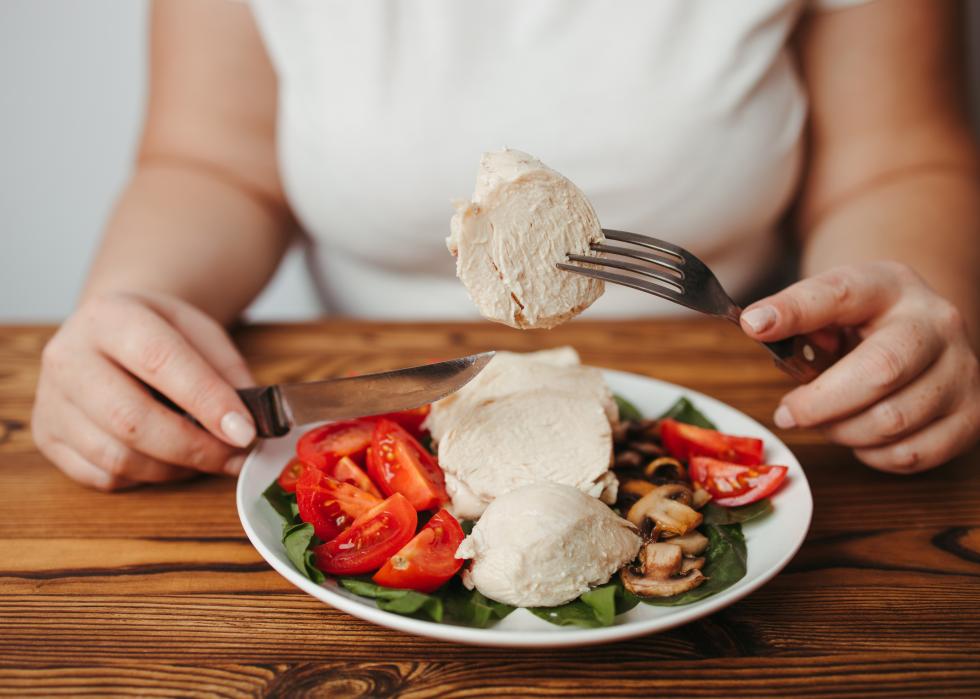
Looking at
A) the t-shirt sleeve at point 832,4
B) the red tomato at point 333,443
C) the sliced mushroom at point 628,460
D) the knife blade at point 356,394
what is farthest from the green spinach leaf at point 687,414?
the t-shirt sleeve at point 832,4

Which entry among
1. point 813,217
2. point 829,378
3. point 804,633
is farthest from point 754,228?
point 804,633

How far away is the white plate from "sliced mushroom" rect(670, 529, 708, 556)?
3.1 inches

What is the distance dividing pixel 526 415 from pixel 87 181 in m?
3.61

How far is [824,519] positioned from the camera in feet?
5.27

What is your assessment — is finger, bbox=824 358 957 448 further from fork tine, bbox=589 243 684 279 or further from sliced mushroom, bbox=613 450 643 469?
fork tine, bbox=589 243 684 279

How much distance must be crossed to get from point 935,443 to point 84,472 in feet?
5.84

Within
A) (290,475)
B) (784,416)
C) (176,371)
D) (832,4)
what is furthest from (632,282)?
(832,4)

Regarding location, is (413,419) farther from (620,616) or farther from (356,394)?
(620,616)

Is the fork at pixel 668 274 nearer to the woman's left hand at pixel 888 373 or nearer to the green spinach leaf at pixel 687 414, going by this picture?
the woman's left hand at pixel 888 373

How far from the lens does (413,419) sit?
1726 millimetres

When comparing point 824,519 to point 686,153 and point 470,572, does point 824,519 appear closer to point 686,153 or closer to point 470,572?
point 470,572

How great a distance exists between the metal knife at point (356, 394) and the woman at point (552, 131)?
275 millimetres

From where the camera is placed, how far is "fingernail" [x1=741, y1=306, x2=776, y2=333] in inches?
55.2

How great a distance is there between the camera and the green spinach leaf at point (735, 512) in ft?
4.75
